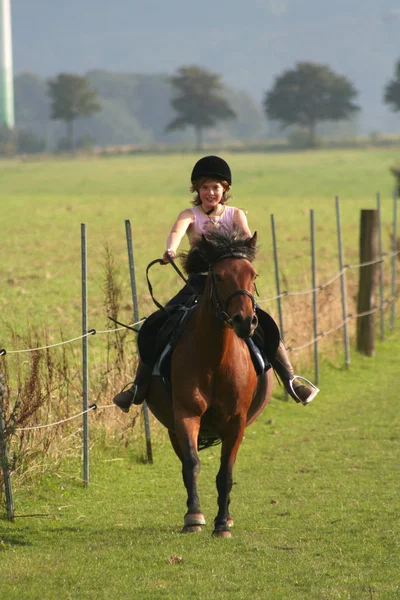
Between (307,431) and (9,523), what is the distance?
16.7 ft

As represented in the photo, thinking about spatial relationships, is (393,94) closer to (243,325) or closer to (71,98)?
(71,98)

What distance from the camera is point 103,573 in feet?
20.9

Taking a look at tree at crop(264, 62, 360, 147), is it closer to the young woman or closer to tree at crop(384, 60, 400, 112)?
tree at crop(384, 60, 400, 112)

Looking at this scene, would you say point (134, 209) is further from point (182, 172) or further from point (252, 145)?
point (252, 145)

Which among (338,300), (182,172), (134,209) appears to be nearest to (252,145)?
(182,172)

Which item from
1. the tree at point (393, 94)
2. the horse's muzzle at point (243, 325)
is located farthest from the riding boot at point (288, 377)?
the tree at point (393, 94)

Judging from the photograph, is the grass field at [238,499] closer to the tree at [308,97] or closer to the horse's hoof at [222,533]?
the horse's hoof at [222,533]

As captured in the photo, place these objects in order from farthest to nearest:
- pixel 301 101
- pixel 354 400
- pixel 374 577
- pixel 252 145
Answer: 1. pixel 301 101
2. pixel 252 145
3. pixel 354 400
4. pixel 374 577

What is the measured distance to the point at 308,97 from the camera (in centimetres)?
14400

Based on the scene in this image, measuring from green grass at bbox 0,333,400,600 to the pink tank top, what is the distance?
203 cm

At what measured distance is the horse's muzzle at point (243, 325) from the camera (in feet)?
20.9

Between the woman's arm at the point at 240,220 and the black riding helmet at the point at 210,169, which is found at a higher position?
the black riding helmet at the point at 210,169

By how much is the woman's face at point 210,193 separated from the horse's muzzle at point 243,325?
139cm

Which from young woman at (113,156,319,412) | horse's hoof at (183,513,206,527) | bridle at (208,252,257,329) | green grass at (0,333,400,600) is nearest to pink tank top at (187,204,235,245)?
young woman at (113,156,319,412)
